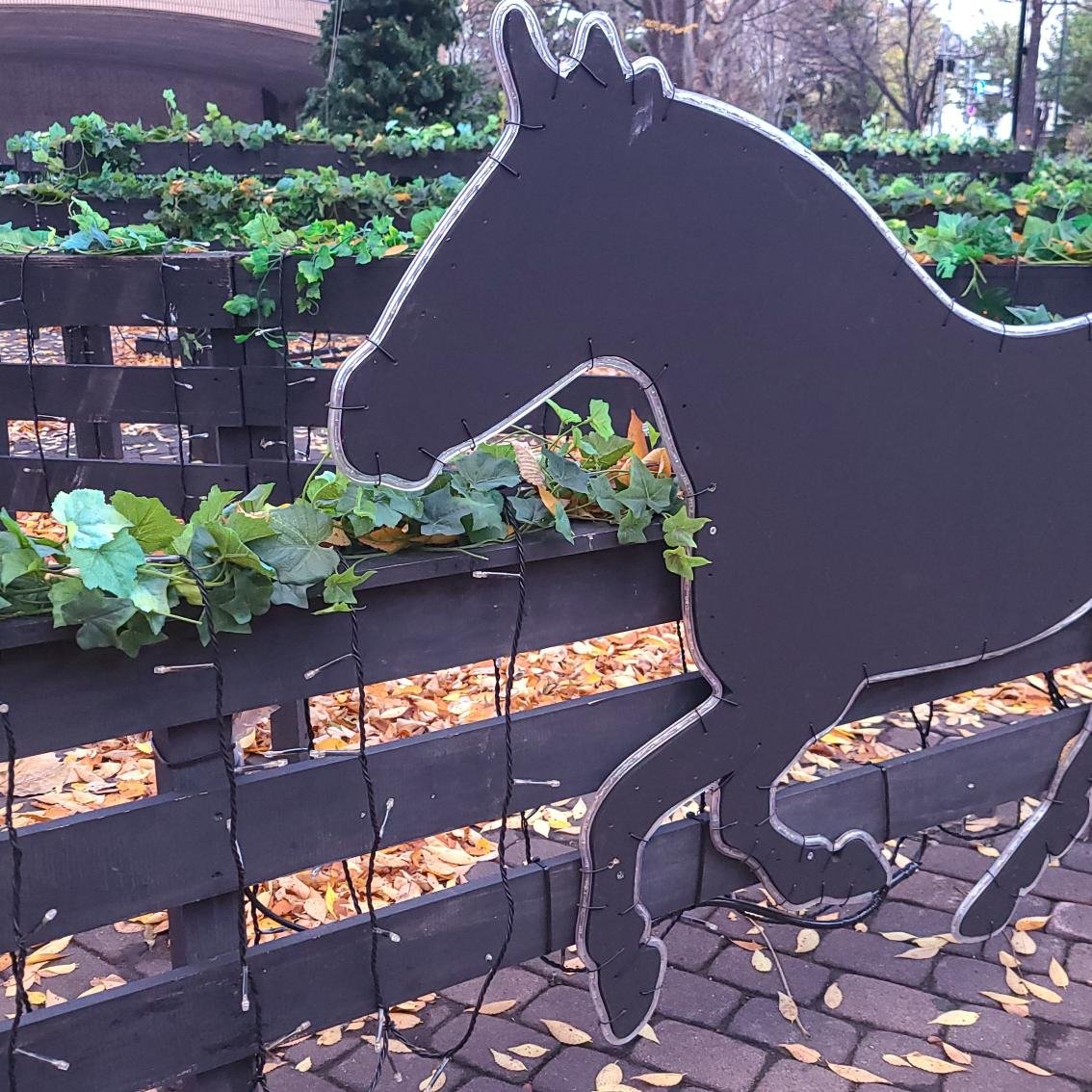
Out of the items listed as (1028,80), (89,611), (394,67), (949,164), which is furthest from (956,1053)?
(1028,80)

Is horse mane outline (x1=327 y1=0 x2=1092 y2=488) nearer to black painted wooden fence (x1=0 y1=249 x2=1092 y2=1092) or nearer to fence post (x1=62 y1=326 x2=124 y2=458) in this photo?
black painted wooden fence (x1=0 y1=249 x2=1092 y2=1092)

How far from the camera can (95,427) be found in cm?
605

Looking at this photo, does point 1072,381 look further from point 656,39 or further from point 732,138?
point 656,39

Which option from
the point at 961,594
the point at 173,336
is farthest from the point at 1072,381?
the point at 173,336

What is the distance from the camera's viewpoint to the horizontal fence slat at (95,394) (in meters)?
4.63

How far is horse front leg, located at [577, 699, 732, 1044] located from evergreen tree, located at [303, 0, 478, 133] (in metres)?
18.4

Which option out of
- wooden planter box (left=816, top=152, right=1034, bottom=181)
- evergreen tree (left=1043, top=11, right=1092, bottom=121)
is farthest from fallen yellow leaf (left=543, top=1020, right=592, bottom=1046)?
evergreen tree (left=1043, top=11, right=1092, bottom=121)

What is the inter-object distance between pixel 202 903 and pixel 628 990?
89cm

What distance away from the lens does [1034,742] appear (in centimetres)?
290

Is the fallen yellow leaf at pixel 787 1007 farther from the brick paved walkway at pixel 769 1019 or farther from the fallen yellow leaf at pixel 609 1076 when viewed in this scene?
the fallen yellow leaf at pixel 609 1076

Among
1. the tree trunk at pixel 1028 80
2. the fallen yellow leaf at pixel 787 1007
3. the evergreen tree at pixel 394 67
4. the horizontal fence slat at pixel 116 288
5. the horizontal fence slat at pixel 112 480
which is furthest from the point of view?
the tree trunk at pixel 1028 80

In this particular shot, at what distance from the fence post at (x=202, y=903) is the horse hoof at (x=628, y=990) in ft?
2.25

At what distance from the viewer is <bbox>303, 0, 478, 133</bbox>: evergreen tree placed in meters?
19.5

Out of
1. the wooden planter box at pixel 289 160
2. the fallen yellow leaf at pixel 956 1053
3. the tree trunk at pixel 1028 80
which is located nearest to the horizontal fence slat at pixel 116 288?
the fallen yellow leaf at pixel 956 1053
